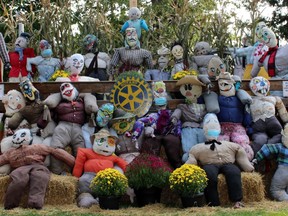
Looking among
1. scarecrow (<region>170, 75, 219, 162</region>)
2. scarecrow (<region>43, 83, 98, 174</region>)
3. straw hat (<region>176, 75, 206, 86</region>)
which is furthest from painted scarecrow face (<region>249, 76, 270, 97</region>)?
scarecrow (<region>43, 83, 98, 174</region>)

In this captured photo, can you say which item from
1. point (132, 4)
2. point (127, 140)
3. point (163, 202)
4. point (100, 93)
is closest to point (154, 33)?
point (132, 4)

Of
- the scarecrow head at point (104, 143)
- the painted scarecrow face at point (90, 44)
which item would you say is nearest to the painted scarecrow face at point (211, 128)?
the scarecrow head at point (104, 143)

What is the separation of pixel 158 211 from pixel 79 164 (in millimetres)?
1232

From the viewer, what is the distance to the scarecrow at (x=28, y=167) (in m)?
5.82

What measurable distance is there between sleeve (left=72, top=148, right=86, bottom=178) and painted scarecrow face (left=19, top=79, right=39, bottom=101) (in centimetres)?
102

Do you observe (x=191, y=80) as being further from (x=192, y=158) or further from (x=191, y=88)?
(x=192, y=158)

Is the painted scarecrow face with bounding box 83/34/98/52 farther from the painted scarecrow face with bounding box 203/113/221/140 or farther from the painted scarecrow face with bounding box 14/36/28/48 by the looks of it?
the painted scarecrow face with bounding box 203/113/221/140

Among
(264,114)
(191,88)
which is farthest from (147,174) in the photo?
(264,114)

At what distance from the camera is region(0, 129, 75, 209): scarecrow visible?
229 inches

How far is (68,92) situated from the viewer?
22.9 ft

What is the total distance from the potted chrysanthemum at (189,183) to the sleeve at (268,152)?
1047 millimetres

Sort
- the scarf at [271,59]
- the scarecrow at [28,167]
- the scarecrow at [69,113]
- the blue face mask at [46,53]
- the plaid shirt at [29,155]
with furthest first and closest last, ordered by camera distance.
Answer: the blue face mask at [46,53]
the scarf at [271,59]
the scarecrow at [69,113]
the plaid shirt at [29,155]
the scarecrow at [28,167]

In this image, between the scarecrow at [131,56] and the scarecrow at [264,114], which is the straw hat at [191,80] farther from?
the scarecrow at [131,56]

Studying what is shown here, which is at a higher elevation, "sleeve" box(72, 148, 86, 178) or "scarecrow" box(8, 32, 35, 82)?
"scarecrow" box(8, 32, 35, 82)
